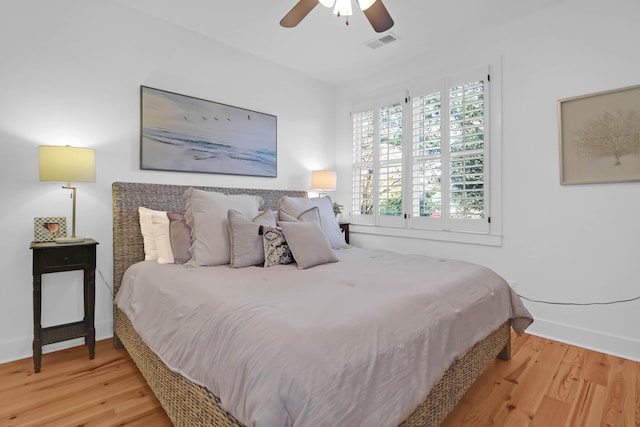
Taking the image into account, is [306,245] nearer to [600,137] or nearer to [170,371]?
[170,371]

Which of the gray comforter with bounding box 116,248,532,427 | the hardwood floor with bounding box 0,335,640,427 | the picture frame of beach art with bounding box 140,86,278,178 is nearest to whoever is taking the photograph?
the gray comforter with bounding box 116,248,532,427

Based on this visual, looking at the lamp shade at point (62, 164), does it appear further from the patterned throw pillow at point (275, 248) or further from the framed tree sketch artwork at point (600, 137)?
the framed tree sketch artwork at point (600, 137)

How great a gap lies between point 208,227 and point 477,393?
198cm

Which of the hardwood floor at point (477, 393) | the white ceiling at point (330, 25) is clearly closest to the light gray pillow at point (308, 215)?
the hardwood floor at point (477, 393)

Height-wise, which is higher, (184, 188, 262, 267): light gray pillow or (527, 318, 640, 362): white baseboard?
(184, 188, 262, 267): light gray pillow

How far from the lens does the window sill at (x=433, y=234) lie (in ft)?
10.0

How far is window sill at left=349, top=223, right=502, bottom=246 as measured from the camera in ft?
10.0

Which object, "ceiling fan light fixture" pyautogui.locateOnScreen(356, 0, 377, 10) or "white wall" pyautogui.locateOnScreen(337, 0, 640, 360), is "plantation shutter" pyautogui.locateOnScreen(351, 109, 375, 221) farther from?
"ceiling fan light fixture" pyautogui.locateOnScreen(356, 0, 377, 10)

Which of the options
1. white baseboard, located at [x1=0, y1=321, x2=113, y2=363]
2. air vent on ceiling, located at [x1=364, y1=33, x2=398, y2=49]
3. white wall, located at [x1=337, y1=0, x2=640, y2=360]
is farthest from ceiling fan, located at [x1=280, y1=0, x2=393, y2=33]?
white baseboard, located at [x1=0, y1=321, x2=113, y2=363]

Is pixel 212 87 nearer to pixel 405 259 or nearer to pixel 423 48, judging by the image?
pixel 423 48

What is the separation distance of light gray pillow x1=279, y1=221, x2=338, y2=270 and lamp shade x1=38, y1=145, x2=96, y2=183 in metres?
1.37

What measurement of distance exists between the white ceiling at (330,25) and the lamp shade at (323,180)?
4.06 feet

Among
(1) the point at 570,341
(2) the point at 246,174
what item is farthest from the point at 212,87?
(1) the point at 570,341

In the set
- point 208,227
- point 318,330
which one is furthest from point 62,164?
point 318,330
